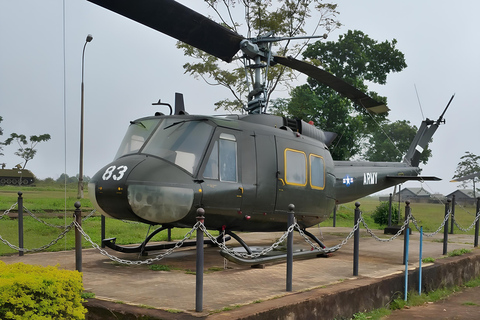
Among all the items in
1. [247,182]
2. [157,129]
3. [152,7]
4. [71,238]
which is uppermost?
[152,7]

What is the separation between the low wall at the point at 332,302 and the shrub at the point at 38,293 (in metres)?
0.66

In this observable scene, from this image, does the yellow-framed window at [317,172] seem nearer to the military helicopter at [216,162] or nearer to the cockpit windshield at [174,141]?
the military helicopter at [216,162]

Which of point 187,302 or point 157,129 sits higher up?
point 157,129

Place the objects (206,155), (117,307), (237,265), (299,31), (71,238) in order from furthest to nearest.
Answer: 1. (299,31)
2. (71,238)
3. (237,265)
4. (206,155)
5. (117,307)

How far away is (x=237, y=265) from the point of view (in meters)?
8.04

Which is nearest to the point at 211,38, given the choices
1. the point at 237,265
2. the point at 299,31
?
the point at 237,265

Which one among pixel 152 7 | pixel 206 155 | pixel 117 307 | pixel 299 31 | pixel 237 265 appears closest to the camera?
pixel 117 307

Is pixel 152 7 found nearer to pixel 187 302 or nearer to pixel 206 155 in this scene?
pixel 206 155

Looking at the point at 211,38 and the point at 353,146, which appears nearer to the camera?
the point at 211,38

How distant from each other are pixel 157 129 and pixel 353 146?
71.8 ft

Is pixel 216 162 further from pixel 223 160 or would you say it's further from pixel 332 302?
pixel 332 302

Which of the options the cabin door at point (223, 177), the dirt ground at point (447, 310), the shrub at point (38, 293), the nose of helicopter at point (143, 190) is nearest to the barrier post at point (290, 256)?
the cabin door at point (223, 177)

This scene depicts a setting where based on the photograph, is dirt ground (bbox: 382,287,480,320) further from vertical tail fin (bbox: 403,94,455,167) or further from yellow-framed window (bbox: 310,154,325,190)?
vertical tail fin (bbox: 403,94,455,167)

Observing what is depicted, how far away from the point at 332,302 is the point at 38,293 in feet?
11.7
